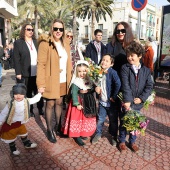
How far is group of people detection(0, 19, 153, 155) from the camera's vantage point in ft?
9.46

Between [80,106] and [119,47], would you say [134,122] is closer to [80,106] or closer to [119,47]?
[80,106]

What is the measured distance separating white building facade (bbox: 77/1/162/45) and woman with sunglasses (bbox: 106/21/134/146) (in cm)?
3335

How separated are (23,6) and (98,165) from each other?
23347 mm

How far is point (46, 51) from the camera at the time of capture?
3.06 metres

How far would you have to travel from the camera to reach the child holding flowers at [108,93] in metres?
3.06

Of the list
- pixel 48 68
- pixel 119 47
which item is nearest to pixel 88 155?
pixel 48 68

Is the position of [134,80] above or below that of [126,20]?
below

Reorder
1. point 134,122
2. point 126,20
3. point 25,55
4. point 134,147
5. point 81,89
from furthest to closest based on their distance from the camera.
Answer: point 126,20 → point 25,55 → point 81,89 → point 134,147 → point 134,122

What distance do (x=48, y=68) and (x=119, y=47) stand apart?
3.93ft

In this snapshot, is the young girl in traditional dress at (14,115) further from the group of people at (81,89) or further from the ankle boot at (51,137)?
the ankle boot at (51,137)

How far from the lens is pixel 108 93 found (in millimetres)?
3182

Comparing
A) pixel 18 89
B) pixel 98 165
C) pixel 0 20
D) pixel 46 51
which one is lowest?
pixel 98 165

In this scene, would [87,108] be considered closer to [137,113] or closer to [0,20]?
[137,113]

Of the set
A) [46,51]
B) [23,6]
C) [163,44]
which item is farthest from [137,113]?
[23,6]
